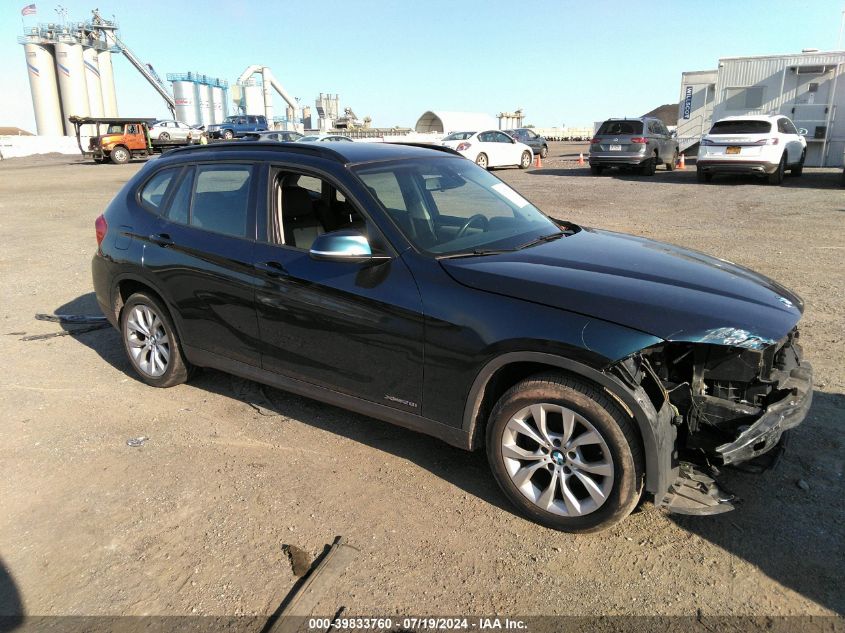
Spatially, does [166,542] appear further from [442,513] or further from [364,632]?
[442,513]

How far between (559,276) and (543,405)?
658 millimetres

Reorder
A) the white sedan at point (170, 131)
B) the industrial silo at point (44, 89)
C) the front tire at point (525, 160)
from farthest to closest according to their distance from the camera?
A: the industrial silo at point (44, 89) < the white sedan at point (170, 131) < the front tire at point (525, 160)

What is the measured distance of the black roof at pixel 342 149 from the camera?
12.8 ft

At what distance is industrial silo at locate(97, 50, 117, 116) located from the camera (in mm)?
73281

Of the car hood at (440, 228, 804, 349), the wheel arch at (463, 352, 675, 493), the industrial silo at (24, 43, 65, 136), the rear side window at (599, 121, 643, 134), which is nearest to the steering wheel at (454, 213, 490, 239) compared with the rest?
the car hood at (440, 228, 804, 349)

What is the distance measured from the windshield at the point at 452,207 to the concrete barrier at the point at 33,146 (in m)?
47.9

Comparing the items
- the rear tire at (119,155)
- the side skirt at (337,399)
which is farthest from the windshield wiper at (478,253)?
the rear tire at (119,155)

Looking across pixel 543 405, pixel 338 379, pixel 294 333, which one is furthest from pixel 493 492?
pixel 294 333

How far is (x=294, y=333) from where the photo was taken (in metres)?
3.79

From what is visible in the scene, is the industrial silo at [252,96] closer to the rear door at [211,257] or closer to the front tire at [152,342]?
the front tire at [152,342]

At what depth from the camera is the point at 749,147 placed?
A: 17.0 metres

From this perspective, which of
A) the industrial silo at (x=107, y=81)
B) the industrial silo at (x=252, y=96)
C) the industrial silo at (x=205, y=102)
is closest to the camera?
the industrial silo at (x=107, y=81)

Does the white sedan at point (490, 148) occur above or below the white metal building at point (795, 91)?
below

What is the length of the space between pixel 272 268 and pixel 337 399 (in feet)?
2.95
